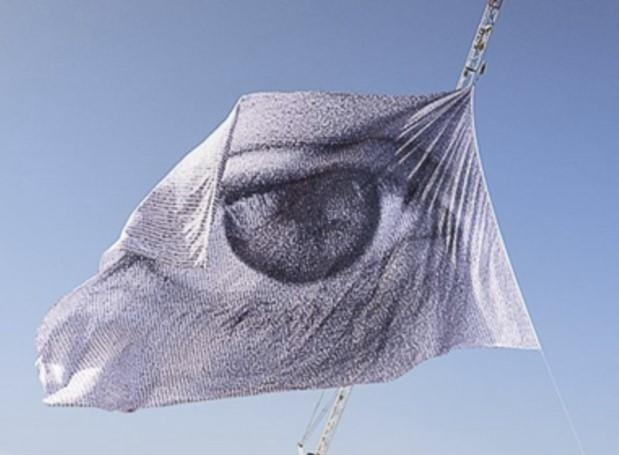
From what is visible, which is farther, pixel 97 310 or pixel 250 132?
pixel 250 132

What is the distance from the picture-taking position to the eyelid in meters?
17.1

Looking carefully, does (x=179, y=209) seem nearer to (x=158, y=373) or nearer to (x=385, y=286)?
(x=158, y=373)

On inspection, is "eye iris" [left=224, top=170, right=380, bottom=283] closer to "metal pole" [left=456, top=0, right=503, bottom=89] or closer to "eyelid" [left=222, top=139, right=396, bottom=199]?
"eyelid" [left=222, top=139, right=396, bottom=199]

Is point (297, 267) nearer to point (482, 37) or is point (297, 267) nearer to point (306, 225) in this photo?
point (306, 225)

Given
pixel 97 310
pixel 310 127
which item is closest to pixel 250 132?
pixel 310 127

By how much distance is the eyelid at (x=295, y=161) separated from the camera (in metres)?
17.1

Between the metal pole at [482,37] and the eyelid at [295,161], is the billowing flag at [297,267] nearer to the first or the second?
the eyelid at [295,161]

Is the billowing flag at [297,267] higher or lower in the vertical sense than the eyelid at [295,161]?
lower

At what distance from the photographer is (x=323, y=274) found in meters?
17.8

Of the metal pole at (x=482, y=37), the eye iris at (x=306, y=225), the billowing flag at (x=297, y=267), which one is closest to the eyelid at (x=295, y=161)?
the billowing flag at (x=297, y=267)

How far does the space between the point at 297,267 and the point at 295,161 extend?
1.86m

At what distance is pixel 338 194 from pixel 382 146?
1.24 meters

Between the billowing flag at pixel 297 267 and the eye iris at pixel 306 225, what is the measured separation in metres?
0.02

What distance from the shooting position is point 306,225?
17.8 metres
